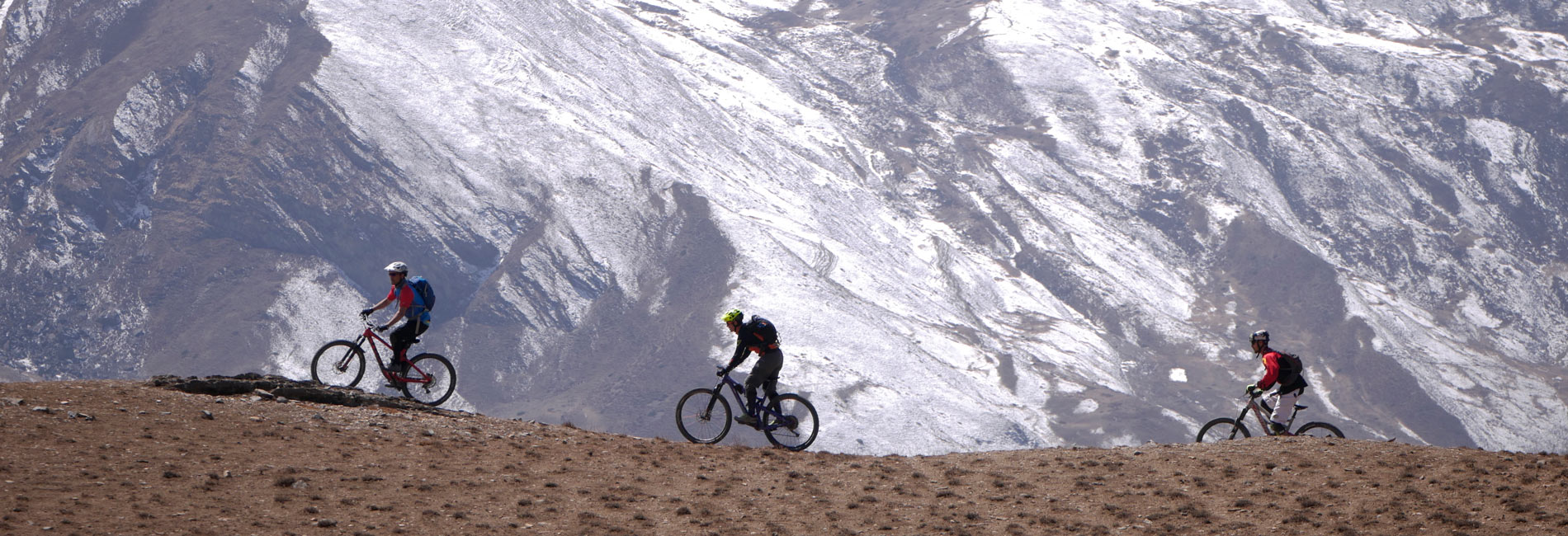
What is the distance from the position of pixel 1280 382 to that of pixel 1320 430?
12.9ft

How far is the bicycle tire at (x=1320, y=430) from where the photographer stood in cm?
2872

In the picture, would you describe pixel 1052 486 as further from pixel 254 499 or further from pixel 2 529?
pixel 2 529

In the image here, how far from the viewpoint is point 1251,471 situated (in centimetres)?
2495

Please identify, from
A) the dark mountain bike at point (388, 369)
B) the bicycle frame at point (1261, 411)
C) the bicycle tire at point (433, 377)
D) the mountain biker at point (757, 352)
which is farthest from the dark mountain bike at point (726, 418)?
the bicycle frame at point (1261, 411)

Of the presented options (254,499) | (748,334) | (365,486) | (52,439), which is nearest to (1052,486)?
(748,334)

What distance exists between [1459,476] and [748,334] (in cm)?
1285

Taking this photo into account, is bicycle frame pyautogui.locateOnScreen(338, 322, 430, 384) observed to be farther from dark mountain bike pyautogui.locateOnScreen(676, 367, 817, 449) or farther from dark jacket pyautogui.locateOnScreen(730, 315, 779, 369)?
dark jacket pyautogui.locateOnScreen(730, 315, 779, 369)

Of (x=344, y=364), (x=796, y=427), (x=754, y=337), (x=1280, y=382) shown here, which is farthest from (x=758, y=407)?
(x=1280, y=382)

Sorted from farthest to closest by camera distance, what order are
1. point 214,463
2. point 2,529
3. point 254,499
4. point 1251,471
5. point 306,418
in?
point 306,418 → point 1251,471 → point 214,463 → point 254,499 → point 2,529

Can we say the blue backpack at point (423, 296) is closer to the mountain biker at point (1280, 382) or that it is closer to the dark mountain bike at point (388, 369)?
the dark mountain bike at point (388, 369)

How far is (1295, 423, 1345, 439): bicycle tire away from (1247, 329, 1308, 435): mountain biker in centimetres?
45

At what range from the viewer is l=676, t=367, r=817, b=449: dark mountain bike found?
28344 millimetres

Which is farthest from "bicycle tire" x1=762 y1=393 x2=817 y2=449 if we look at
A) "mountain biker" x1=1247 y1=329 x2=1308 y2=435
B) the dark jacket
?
"mountain biker" x1=1247 y1=329 x2=1308 y2=435

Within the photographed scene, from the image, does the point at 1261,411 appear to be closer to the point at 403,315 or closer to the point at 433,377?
the point at 433,377
